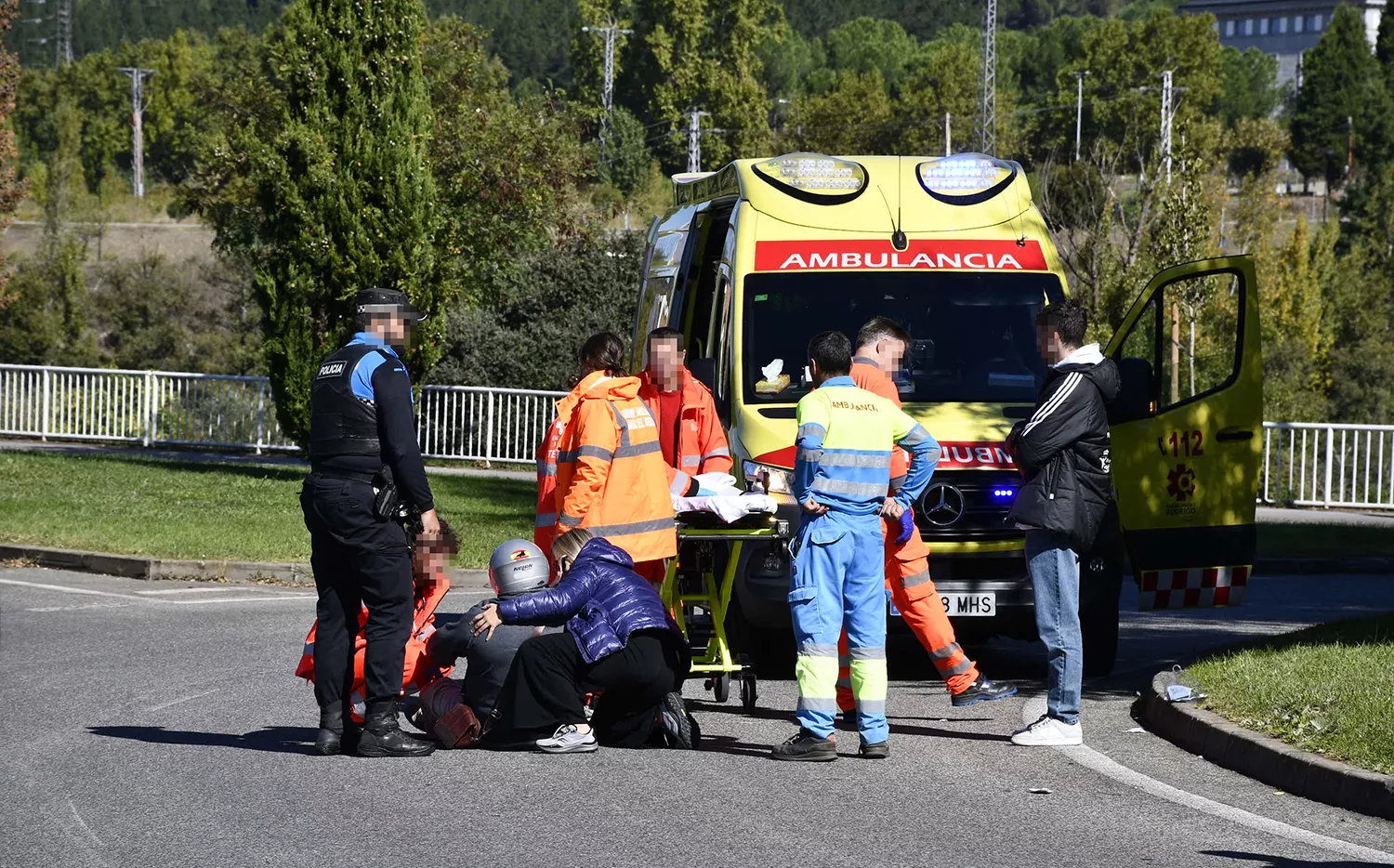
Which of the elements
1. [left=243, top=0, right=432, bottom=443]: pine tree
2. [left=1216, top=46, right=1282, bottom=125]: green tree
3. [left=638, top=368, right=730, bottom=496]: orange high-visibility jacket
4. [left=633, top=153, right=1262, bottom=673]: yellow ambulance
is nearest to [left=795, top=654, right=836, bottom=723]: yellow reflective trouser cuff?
[left=633, top=153, right=1262, bottom=673]: yellow ambulance

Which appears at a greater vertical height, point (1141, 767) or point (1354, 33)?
point (1354, 33)

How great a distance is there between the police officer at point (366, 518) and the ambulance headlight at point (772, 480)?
254 centimetres

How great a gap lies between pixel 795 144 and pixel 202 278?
141 ft

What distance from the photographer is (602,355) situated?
8.54 meters

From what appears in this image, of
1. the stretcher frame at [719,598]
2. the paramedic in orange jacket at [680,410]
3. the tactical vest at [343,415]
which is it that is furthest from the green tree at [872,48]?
the tactical vest at [343,415]

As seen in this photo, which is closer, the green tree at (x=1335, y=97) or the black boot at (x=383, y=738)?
the black boot at (x=383, y=738)

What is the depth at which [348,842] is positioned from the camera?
590 centimetres

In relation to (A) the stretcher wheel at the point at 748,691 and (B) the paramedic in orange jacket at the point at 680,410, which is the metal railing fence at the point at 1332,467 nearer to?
(B) the paramedic in orange jacket at the point at 680,410

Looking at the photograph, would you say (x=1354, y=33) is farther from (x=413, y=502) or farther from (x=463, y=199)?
(x=413, y=502)

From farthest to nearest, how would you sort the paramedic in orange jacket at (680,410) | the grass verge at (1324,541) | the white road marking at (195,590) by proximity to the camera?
the grass verge at (1324,541), the white road marking at (195,590), the paramedic in orange jacket at (680,410)

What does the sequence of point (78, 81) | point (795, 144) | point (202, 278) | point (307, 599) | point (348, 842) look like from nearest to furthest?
point (348, 842), point (307, 599), point (202, 278), point (795, 144), point (78, 81)

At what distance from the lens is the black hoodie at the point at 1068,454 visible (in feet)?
26.0

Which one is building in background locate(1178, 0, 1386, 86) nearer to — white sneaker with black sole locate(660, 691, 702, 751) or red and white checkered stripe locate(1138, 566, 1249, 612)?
red and white checkered stripe locate(1138, 566, 1249, 612)

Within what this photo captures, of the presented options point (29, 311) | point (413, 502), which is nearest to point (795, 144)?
point (29, 311)
